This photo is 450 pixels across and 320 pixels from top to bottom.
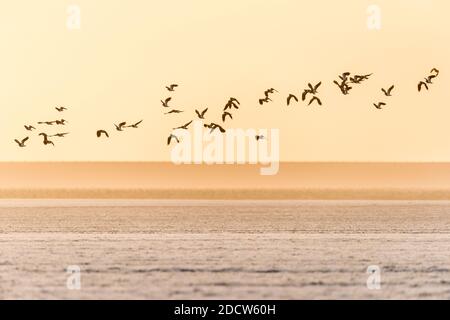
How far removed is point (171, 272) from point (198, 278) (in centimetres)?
66

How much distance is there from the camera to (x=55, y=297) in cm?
942

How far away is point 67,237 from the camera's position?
16.7m

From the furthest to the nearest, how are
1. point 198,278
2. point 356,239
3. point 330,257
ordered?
1. point 356,239
2. point 330,257
3. point 198,278

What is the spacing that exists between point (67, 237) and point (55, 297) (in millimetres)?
7385

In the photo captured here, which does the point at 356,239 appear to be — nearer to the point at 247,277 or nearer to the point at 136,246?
the point at 136,246

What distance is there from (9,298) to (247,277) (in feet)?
9.44

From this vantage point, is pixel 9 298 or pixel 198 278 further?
pixel 198 278
